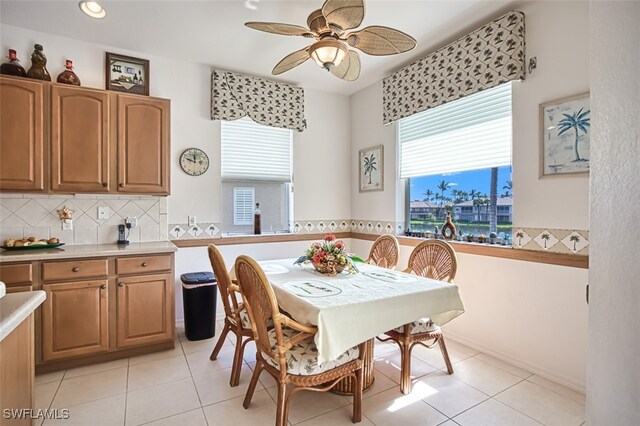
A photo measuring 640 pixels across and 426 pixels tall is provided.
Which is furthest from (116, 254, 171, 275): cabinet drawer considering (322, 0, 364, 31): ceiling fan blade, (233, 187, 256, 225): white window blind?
(322, 0, 364, 31): ceiling fan blade

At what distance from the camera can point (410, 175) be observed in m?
3.66

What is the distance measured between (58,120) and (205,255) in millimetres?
1793

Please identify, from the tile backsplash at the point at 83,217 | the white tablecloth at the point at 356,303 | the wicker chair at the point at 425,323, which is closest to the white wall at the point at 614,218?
the white tablecloth at the point at 356,303

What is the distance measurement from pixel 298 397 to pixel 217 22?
298cm

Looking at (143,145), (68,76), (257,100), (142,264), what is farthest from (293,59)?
(142,264)

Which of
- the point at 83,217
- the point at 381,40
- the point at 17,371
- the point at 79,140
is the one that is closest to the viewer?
the point at 17,371

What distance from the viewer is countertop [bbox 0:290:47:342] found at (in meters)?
1.20

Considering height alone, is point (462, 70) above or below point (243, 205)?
above

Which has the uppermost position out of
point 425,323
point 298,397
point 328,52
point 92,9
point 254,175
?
point 92,9

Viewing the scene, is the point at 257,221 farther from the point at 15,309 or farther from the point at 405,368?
the point at 15,309

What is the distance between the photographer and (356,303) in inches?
68.4

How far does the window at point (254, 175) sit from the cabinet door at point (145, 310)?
117 centimetres

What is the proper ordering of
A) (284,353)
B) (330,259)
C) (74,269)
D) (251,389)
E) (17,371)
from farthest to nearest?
1. (74,269)
2. (330,259)
3. (251,389)
4. (284,353)
5. (17,371)

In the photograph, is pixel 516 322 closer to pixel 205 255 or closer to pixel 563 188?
pixel 563 188
